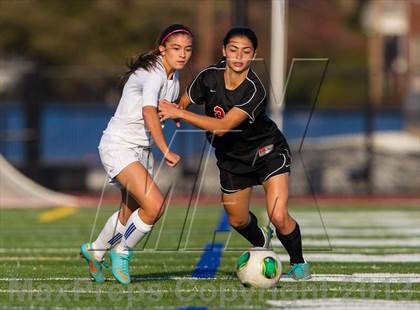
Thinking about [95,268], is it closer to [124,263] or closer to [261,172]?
[124,263]

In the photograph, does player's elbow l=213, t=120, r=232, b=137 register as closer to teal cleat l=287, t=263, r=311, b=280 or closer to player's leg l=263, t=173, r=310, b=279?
player's leg l=263, t=173, r=310, b=279

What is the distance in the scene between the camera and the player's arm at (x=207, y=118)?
768 centimetres

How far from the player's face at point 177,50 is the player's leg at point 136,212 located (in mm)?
744

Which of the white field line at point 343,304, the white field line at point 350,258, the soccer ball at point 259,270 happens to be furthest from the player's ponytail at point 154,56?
the white field line at point 350,258

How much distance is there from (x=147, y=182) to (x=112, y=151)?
1.13 feet

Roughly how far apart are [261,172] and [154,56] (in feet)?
3.80

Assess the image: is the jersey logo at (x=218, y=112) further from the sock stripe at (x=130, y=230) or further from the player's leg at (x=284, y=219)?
the sock stripe at (x=130, y=230)

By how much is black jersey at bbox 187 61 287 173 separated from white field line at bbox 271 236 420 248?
3.42m

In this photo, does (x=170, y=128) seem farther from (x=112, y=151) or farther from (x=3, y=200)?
(x=112, y=151)

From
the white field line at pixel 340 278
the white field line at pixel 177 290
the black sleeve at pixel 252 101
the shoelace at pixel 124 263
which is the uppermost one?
the black sleeve at pixel 252 101

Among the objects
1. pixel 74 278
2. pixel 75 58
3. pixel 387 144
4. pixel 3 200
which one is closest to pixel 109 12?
pixel 75 58

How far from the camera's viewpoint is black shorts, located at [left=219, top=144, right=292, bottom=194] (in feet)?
26.9

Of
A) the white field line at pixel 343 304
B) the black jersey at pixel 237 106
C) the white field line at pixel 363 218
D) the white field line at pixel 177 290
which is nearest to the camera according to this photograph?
the white field line at pixel 343 304

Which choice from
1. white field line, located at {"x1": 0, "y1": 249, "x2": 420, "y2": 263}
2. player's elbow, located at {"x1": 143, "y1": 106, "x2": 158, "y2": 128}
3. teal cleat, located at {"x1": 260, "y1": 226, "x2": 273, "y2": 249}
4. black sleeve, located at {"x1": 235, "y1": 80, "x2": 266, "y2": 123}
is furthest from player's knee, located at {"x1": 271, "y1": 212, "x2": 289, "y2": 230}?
white field line, located at {"x1": 0, "y1": 249, "x2": 420, "y2": 263}
